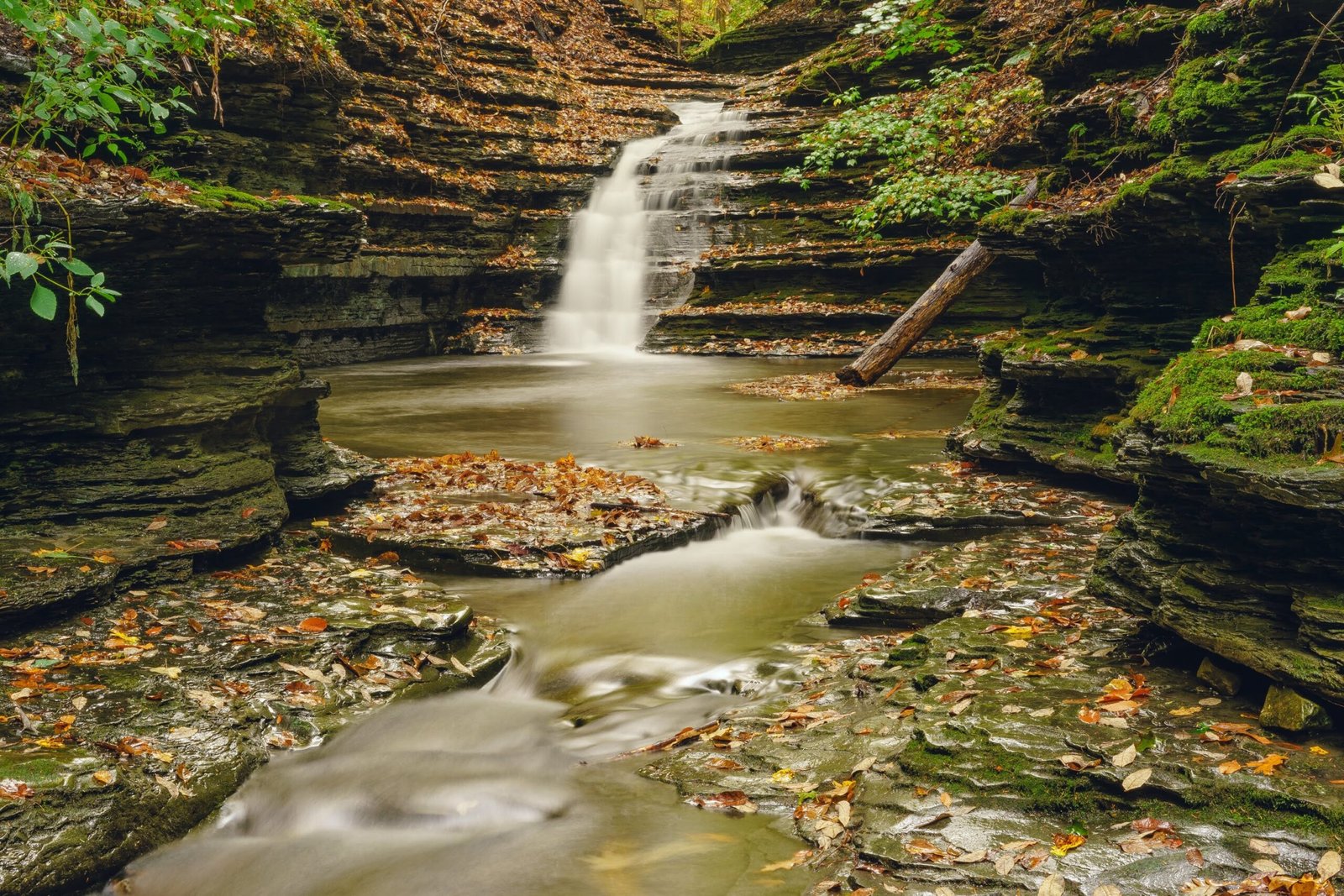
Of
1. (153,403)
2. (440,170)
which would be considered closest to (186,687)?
(153,403)

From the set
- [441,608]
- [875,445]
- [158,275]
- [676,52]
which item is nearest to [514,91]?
[676,52]

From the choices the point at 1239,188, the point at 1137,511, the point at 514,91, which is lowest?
the point at 1137,511

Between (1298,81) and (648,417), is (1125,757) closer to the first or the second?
(1298,81)

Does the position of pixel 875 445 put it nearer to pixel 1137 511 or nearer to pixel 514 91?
pixel 1137 511

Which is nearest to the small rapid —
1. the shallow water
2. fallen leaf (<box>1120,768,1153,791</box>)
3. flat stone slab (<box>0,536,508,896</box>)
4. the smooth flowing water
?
the smooth flowing water

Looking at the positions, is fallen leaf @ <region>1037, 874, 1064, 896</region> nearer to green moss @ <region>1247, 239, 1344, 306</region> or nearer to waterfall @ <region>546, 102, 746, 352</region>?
green moss @ <region>1247, 239, 1344, 306</region>

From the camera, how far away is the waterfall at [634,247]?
67.2 feet

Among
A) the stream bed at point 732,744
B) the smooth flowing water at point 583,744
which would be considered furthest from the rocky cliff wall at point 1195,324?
the smooth flowing water at point 583,744

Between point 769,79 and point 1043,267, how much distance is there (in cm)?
2082

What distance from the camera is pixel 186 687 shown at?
4.23m

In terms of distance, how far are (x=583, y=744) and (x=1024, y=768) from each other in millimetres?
2104

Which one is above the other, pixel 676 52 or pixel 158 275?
pixel 676 52

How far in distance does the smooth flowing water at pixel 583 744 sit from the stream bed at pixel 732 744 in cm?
1

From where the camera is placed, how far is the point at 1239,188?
495cm
